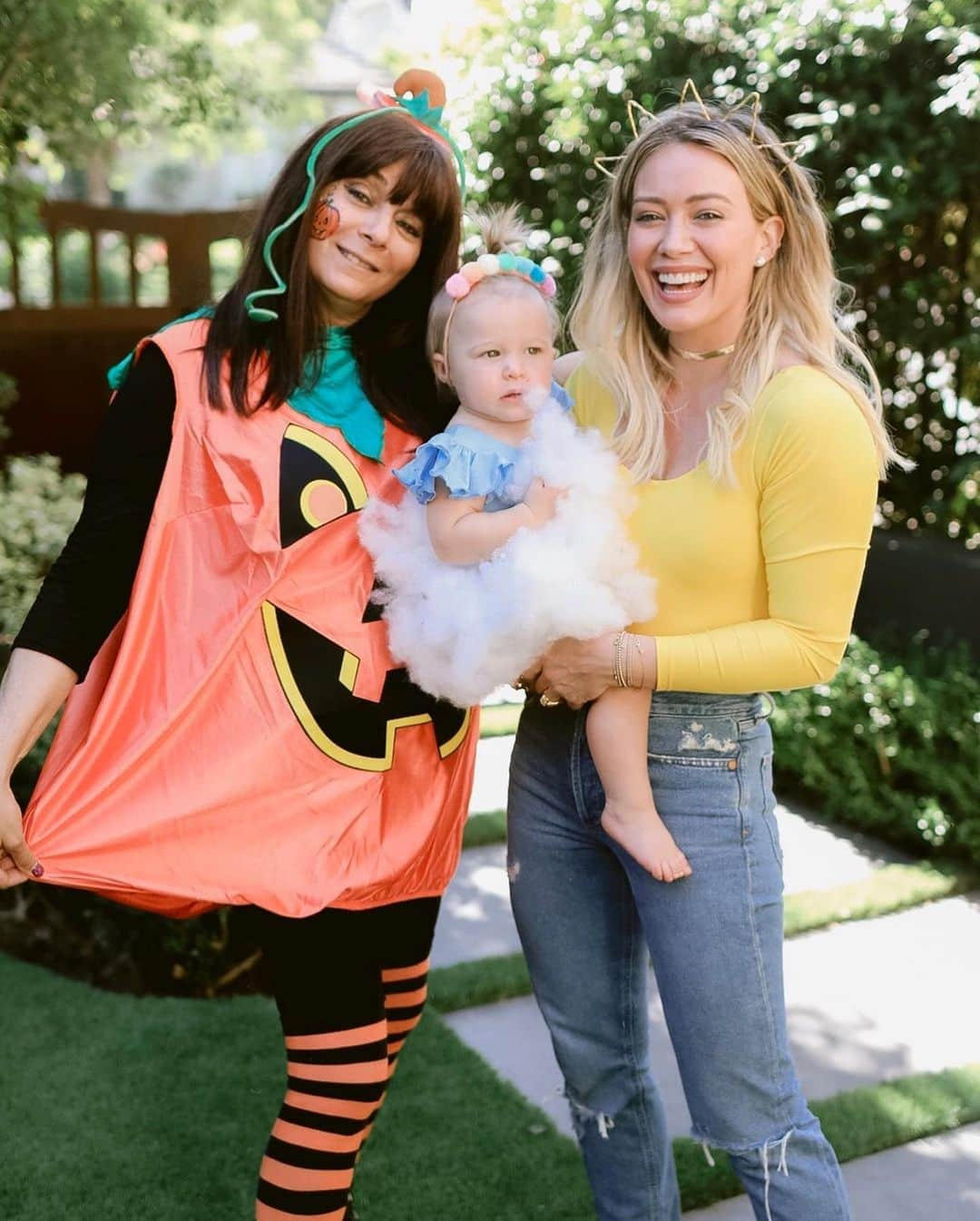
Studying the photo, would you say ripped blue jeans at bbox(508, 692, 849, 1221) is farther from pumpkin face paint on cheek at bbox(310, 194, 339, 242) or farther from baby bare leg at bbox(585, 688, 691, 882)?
pumpkin face paint on cheek at bbox(310, 194, 339, 242)

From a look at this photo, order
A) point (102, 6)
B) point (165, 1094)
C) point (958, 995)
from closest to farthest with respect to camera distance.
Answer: point (165, 1094), point (958, 995), point (102, 6)

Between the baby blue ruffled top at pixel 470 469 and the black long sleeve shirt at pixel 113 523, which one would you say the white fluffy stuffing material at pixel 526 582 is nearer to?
Answer: the baby blue ruffled top at pixel 470 469

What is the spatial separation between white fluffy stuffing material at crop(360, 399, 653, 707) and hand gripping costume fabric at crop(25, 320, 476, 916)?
0.09 m

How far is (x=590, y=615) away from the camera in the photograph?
74.2 inches

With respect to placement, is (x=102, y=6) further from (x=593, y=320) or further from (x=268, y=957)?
(x=268, y=957)

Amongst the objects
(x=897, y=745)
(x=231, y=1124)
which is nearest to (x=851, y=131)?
(x=897, y=745)

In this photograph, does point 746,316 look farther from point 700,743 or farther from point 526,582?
point 700,743

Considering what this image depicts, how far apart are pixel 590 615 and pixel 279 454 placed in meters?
0.57

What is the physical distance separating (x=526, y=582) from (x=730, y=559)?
1.00 feet

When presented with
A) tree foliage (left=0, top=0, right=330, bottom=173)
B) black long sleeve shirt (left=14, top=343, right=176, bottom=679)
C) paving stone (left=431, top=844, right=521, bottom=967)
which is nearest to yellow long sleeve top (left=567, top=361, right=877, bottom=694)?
black long sleeve shirt (left=14, top=343, right=176, bottom=679)

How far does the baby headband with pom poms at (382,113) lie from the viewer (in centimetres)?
208

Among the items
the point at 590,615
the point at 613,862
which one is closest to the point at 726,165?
the point at 590,615

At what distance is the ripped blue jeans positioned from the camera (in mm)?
1914

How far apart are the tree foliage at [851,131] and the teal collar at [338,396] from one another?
241cm
